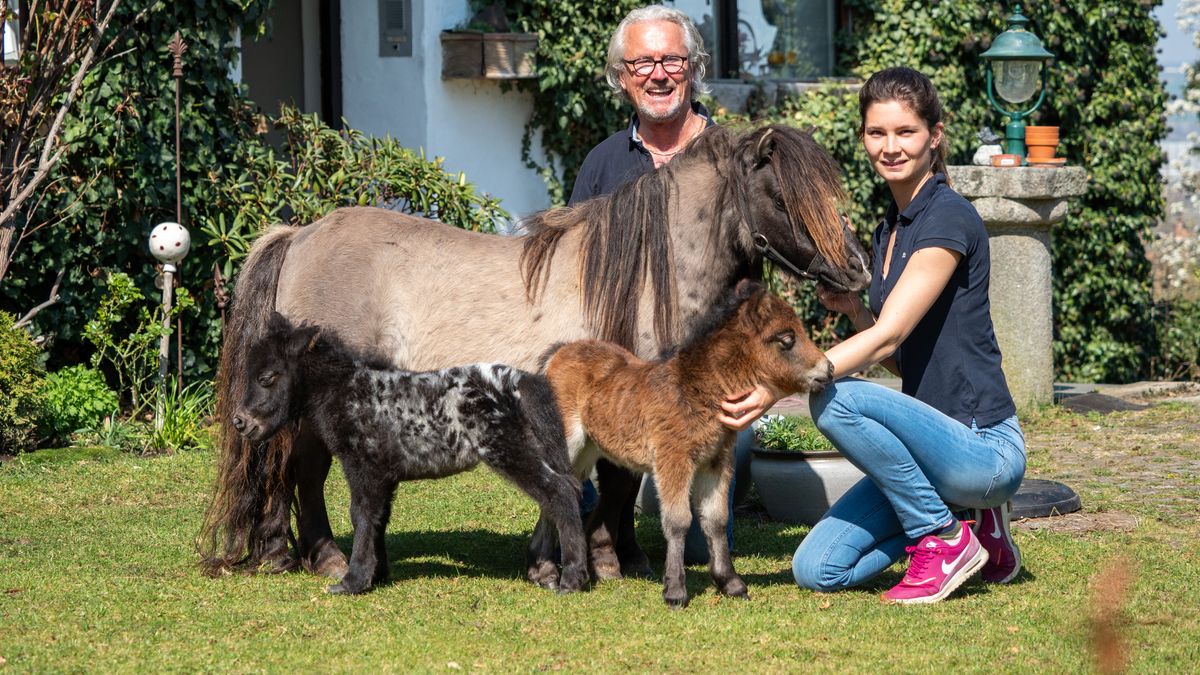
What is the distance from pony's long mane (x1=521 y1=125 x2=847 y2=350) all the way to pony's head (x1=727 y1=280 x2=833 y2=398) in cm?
37

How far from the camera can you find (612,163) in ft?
19.6

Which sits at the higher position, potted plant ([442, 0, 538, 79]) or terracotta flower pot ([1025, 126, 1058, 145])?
potted plant ([442, 0, 538, 79])

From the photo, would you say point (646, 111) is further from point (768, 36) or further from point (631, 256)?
point (768, 36)

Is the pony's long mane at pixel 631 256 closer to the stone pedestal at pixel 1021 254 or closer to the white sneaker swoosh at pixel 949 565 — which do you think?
the white sneaker swoosh at pixel 949 565

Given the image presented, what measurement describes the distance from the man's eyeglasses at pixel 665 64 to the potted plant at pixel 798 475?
1.97 meters

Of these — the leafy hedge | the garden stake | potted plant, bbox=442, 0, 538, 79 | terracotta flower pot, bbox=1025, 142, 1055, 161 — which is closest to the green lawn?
the garden stake

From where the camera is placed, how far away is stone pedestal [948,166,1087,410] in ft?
31.2

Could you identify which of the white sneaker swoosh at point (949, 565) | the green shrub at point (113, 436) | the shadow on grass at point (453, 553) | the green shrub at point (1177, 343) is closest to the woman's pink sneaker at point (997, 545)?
the white sneaker swoosh at point (949, 565)

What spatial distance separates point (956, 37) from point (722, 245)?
8124 mm

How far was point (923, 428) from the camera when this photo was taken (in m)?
4.77

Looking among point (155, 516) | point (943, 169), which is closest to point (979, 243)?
point (943, 169)

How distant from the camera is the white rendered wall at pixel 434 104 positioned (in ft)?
33.4

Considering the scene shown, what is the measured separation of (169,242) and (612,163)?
11.6ft

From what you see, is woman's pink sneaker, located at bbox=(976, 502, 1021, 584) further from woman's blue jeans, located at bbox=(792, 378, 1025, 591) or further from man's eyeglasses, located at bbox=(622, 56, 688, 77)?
man's eyeglasses, located at bbox=(622, 56, 688, 77)
